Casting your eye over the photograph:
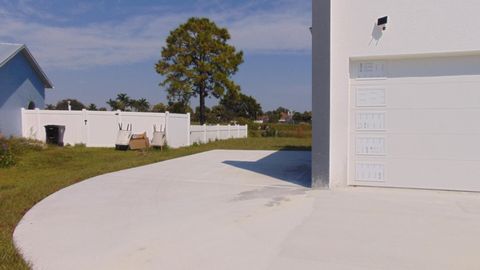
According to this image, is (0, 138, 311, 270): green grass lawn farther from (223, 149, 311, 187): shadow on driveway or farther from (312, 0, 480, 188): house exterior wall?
(312, 0, 480, 188): house exterior wall

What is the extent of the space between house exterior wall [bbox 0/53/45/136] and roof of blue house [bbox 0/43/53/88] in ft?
0.65

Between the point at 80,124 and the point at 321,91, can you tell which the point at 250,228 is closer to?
the point at 321,91

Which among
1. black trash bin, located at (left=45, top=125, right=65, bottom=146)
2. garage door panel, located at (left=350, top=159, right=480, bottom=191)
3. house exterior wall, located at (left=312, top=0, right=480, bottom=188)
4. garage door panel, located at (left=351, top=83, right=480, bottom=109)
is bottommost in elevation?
garage door panel, located at (left=350, top=159, right=480, bottom=191)

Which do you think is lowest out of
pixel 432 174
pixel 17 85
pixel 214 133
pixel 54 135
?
pixel 432 174

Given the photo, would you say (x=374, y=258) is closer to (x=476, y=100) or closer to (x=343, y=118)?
(x=343, y=118)

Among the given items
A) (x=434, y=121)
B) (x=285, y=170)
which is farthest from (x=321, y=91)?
(x=285, y=170)

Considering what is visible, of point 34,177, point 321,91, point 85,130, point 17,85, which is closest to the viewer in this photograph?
point 321,91

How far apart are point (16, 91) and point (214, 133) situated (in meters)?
12.5

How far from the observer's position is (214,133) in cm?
2611

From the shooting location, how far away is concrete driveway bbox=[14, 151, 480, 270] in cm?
360

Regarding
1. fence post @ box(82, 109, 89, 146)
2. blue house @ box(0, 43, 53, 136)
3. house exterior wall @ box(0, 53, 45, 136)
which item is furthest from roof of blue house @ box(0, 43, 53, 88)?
fence post @ box(82, 109, 89, 146)

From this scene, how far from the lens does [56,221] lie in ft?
16.7

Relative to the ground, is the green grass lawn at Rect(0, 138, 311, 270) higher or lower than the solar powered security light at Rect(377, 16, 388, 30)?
lower

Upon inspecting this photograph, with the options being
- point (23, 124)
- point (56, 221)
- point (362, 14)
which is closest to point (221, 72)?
point (23, 124)
